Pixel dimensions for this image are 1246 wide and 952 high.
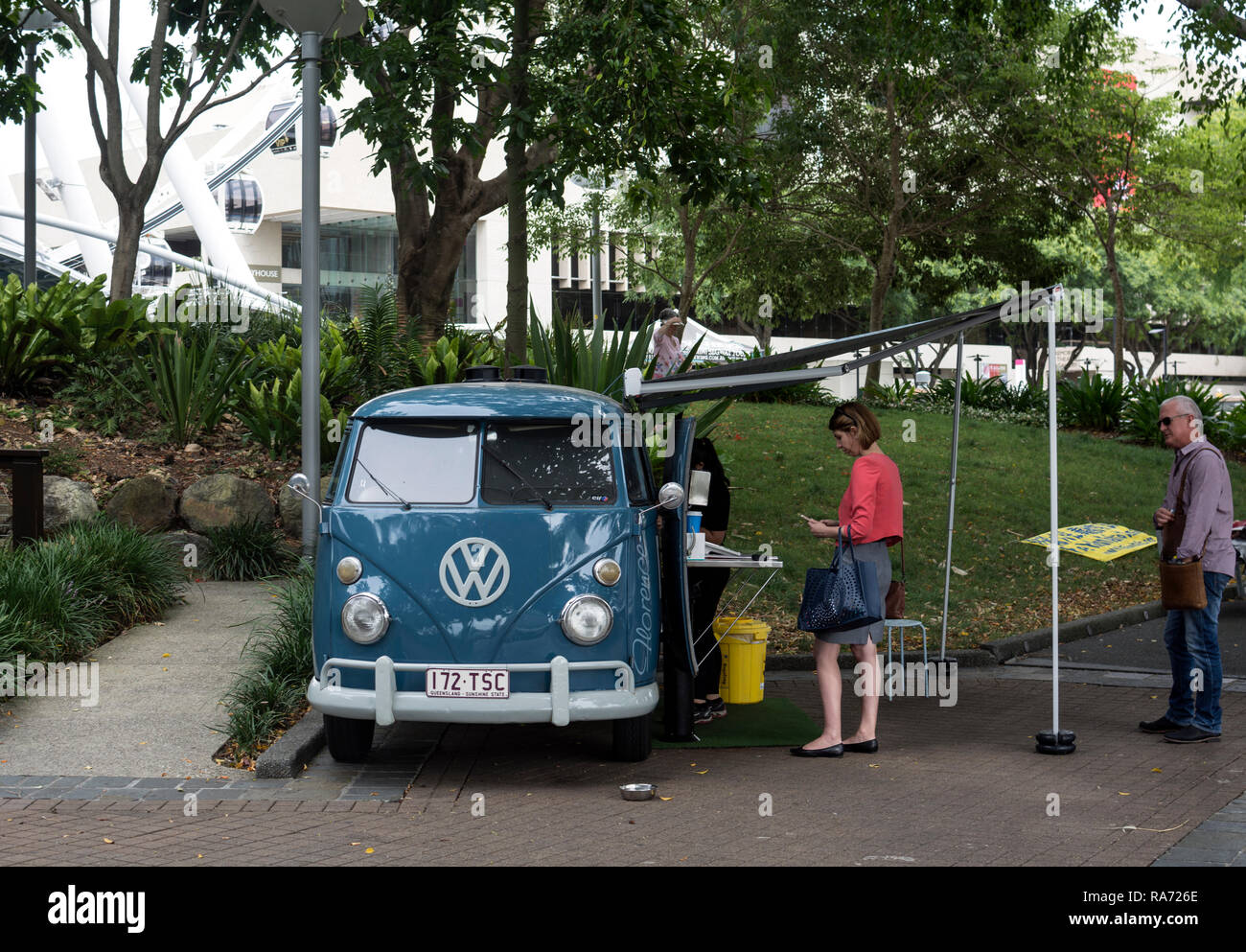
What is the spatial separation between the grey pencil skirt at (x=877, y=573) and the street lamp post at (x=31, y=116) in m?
12.7

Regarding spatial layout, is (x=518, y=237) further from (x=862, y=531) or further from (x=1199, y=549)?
(x=1199, y=549)

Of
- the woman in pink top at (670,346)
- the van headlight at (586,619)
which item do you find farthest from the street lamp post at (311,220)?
the woman in pink top at (670,346)

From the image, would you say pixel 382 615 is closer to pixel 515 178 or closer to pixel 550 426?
pixel 550 426

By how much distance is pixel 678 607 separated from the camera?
7.69 m

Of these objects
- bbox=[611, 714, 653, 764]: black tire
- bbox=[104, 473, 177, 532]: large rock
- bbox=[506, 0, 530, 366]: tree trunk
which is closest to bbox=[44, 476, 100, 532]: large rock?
bbox=[104, 473, 177, 532]: large rock

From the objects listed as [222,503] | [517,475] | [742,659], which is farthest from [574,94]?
[517,475]

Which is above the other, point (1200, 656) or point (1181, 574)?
point (1181, 574)

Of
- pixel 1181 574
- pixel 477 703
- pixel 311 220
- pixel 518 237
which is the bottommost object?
pixel 477 703

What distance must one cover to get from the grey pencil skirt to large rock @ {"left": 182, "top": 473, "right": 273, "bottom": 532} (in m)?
6.65

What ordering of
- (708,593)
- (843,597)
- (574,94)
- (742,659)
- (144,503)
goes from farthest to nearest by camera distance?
(144,503) → (574,94) → (742,659) → (708,593) → (843,597)

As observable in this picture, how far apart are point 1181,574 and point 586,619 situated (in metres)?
3.61

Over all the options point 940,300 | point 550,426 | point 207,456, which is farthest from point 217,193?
point 550,426

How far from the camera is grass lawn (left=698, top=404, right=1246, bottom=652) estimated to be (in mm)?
12594

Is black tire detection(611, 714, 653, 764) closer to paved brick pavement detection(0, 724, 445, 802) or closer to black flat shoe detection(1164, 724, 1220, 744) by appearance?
paved brick pavement detection(0, 724, 445, 802)
